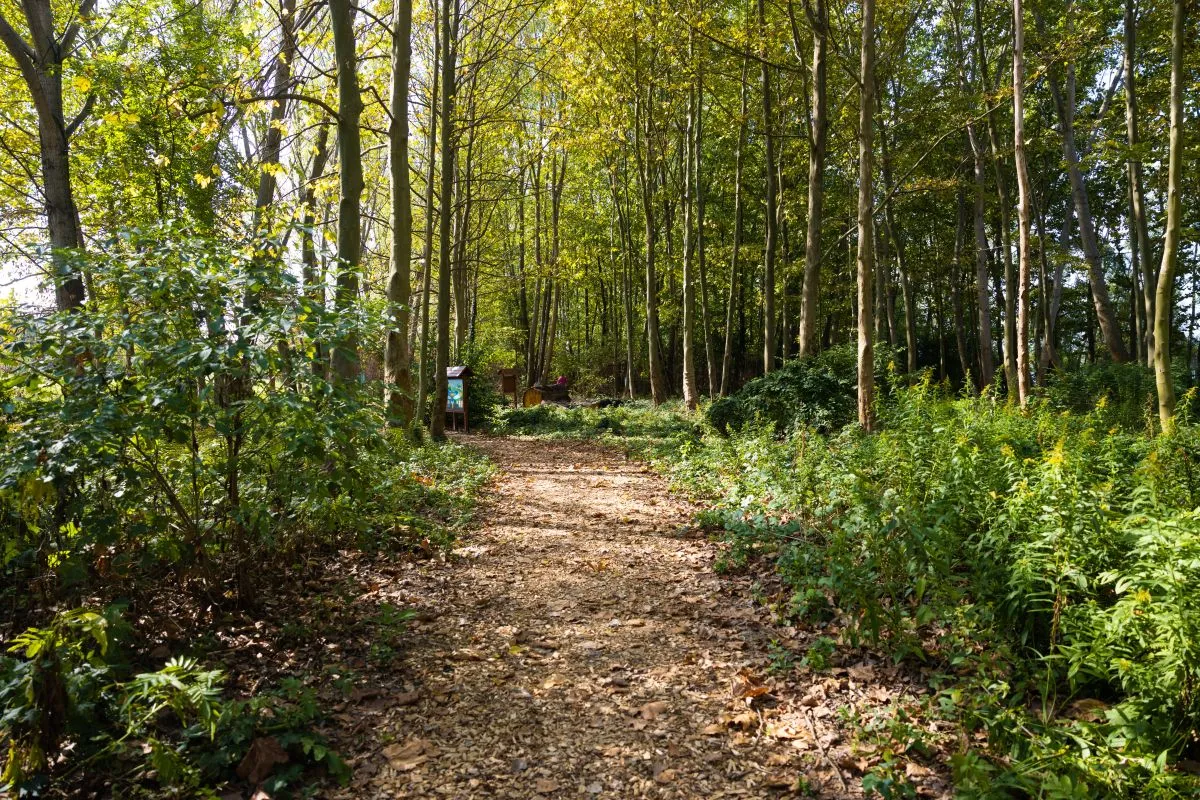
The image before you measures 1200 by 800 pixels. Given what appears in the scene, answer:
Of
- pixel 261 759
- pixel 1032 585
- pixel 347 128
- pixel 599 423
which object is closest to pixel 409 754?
pixel 261 759

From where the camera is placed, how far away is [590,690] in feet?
11.8

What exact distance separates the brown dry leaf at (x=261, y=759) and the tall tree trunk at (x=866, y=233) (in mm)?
7498

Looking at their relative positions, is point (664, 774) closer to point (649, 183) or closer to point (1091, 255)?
point (649, 183)

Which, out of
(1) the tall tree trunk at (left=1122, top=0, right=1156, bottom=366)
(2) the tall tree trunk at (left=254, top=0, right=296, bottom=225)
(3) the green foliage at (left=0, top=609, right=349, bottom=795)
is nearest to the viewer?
(3) the green foliage at (left=0, top=609, right=349, bottom=795)

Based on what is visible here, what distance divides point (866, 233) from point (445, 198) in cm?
775

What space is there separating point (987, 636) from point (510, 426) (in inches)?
576

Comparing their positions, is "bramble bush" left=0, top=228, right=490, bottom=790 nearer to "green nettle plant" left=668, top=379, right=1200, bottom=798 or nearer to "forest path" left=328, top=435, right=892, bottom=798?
"forest path" left=328, top=435, right=892, bottom=798

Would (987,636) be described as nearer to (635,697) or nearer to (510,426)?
(635,697)

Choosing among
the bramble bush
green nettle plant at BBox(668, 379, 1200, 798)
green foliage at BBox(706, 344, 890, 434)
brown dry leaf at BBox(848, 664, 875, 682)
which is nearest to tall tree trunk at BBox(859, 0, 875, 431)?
green foliage at BBox(706, 344, 890, 434)

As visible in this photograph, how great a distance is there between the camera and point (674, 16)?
43.1 feet

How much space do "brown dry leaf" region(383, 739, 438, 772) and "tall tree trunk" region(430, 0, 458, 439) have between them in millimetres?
10296

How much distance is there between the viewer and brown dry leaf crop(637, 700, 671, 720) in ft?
10.8

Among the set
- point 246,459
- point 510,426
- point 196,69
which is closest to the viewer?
point 246,459

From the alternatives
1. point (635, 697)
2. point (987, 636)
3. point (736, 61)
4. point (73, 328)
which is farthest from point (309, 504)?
point (736, 61)
